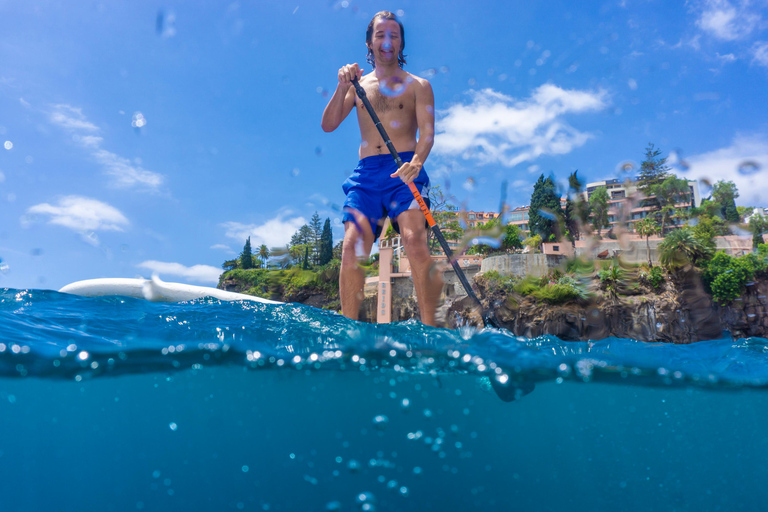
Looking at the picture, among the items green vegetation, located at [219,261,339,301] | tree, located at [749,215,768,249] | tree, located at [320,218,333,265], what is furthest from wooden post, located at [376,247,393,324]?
tree, located at [749,215,768,249]

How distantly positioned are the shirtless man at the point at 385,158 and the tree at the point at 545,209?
3584 centimetres

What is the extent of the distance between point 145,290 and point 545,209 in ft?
122

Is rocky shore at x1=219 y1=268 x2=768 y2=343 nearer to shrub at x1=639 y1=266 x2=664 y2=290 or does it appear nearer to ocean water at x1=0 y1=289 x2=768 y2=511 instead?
shrub at x1=639 y1=266 x2=664 y2=290

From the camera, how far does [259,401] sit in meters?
4.43

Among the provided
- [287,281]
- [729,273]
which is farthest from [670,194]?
[287,281]

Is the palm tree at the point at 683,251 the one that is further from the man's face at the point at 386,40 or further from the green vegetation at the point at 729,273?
the man's face at the point at 386,40

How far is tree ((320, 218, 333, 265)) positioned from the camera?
44938mm

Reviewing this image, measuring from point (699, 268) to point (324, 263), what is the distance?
106 ft

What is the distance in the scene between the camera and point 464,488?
454 cm

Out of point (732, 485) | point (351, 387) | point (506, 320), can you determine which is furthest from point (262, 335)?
point (506, 320)

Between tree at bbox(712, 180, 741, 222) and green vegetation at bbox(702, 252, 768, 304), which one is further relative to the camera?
tree at bbox(712, 180, 741, 222)

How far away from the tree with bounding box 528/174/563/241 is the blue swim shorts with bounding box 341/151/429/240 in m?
36.0

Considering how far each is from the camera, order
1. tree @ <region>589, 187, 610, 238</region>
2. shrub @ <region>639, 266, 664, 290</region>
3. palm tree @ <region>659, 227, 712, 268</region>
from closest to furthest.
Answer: shrub @ <region>639, 266, 664, 290</region> → palm tree @ <region>659, 227, 712, 268</region> → tree @ <region>589, 187, 610, 238</region>

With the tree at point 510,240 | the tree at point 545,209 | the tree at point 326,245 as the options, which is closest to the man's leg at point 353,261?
the tree at point 510,240
